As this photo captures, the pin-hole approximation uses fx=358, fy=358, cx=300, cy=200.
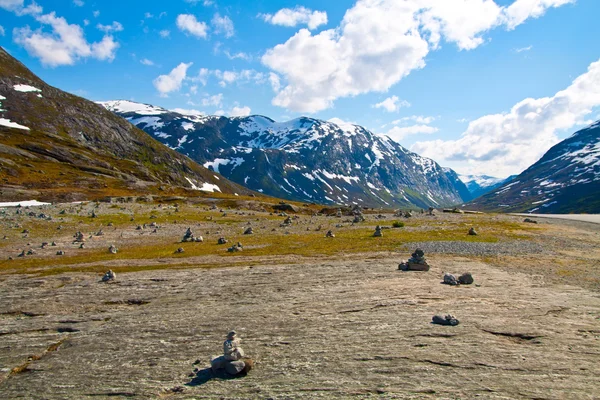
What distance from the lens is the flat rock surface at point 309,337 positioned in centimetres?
1218

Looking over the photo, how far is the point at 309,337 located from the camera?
1586 centimetres

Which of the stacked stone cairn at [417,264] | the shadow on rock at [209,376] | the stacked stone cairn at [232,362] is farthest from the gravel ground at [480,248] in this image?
the shadow on rock at [209,376]

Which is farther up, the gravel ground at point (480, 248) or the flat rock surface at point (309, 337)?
the gravel ground at point (480, 248)

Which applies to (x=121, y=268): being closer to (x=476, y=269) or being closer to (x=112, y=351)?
(x=112, y=351)

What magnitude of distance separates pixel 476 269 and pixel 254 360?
65.9 feet

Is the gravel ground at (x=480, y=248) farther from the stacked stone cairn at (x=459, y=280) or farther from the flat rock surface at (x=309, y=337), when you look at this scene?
the stacked stone cairn at (x=459, y=280)

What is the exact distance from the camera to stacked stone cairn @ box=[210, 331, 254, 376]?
1319 centimetres

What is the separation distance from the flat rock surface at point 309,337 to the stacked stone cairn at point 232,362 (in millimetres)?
430

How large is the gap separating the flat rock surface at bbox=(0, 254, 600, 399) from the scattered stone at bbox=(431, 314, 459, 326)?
1.12 feet

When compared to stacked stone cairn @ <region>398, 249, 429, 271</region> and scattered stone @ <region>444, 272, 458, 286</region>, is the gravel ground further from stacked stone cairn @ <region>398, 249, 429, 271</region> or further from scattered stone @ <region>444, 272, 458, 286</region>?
scattered stone @ <region>444, 272, 458, 286</region>

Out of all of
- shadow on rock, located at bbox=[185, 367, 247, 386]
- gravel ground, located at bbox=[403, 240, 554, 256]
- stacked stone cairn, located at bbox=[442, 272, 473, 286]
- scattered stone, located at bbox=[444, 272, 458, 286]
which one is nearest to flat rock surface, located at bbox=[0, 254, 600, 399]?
shadow on rock, located at bbox=[185, 367, 247, 386]

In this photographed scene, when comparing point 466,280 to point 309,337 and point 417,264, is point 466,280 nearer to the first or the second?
point 417,264

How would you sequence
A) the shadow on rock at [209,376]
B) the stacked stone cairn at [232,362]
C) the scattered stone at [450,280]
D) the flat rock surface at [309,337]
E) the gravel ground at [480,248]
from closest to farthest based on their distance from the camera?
the flat rock surface at [309,337] → the shadow on rock at [209,376] → the stacked stone cairn at [232,362] → the scattered stone at [450,280] → the gravel ground at [480,248]

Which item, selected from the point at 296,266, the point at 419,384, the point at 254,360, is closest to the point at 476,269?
the point at 296,266
